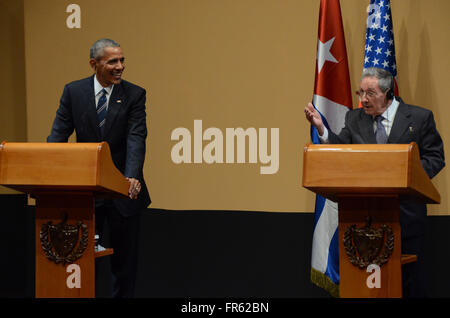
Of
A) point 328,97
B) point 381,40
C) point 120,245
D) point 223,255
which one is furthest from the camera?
point 223,255

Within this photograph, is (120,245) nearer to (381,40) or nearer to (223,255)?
(223,255)

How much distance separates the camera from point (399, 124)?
3.46m

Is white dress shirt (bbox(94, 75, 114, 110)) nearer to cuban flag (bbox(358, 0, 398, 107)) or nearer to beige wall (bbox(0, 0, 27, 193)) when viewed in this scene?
cuban flag (bbox(358, 0, 398, 107))

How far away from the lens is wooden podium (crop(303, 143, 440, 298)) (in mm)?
2662

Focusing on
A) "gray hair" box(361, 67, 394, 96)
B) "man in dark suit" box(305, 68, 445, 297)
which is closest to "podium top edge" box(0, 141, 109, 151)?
"man in dark suit" box(305, 68, 445, 297)

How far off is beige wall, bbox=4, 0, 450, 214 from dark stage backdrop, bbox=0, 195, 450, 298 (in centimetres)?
11

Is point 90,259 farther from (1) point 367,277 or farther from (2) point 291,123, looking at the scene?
(2) point 291,123

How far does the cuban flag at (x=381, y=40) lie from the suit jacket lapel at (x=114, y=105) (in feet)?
5.43

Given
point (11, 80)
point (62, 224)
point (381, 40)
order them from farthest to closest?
point (11, 80) → point (381, 40) → point (62, 224)

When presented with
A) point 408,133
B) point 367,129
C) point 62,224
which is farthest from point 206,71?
point 62,224

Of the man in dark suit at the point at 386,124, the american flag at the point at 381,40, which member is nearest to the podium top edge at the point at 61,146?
the man in dark suit at the point at 386,124

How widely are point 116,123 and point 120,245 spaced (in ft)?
2.32

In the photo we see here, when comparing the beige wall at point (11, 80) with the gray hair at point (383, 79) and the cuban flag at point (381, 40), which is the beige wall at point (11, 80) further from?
the gray hair at point (383, 79)
